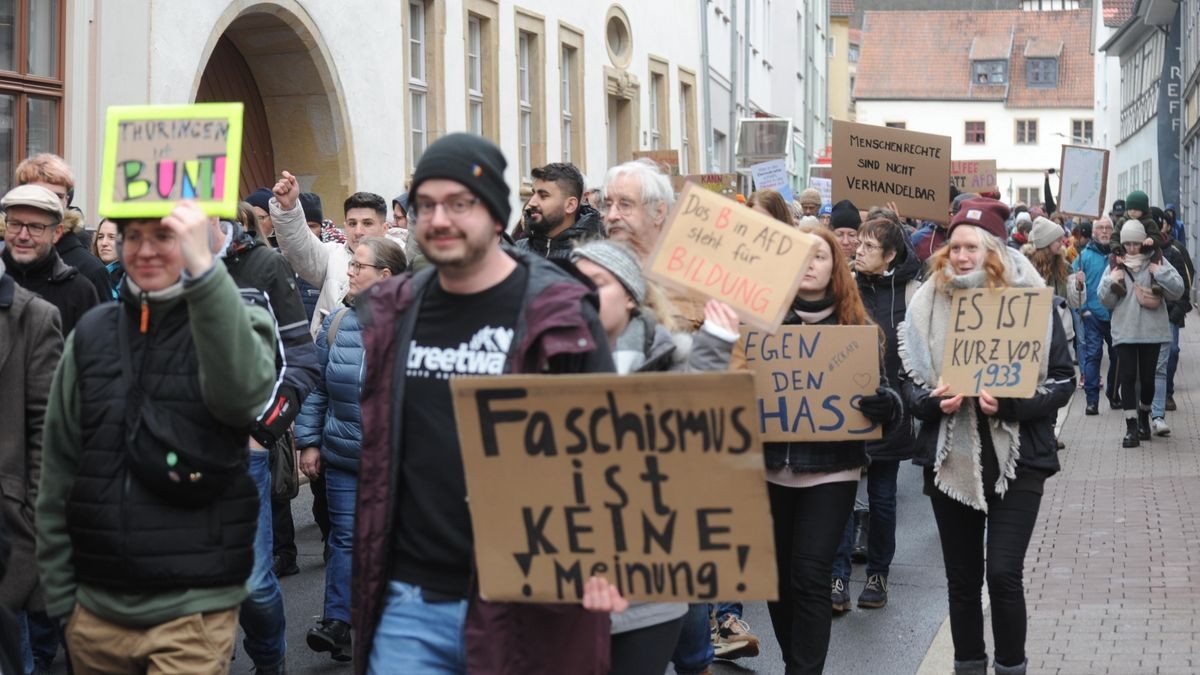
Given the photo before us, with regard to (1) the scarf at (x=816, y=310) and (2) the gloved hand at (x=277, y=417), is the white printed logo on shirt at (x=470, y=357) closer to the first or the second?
(2) the gloved hand at (x=277, y=417)

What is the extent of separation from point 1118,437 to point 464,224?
1246 centimetres

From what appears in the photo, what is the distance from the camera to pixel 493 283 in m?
3.96

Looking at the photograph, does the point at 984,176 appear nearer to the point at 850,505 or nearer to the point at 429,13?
the point at 429,13

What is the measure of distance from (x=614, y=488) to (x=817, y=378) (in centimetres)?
293

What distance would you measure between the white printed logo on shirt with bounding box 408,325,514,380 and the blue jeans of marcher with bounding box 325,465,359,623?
356 cm

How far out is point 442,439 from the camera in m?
3.93

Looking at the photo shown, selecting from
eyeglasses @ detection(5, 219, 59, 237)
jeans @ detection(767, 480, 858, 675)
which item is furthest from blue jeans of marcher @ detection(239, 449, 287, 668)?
jeans @ detection(767, 480, 858, 675)

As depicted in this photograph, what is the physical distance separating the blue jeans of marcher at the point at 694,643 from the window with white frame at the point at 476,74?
49.5 ft

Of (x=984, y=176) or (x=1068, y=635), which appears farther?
(x=984, y=176)

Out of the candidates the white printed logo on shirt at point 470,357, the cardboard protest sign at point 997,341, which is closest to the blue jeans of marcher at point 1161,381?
the cardboard protest sign at point 997,341

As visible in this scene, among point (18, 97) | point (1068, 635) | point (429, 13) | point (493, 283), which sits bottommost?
point (1068, 635)

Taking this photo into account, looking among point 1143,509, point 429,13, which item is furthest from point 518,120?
point 1143,509

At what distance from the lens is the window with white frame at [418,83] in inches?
754

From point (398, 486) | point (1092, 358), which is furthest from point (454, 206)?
point (1092, 358)
